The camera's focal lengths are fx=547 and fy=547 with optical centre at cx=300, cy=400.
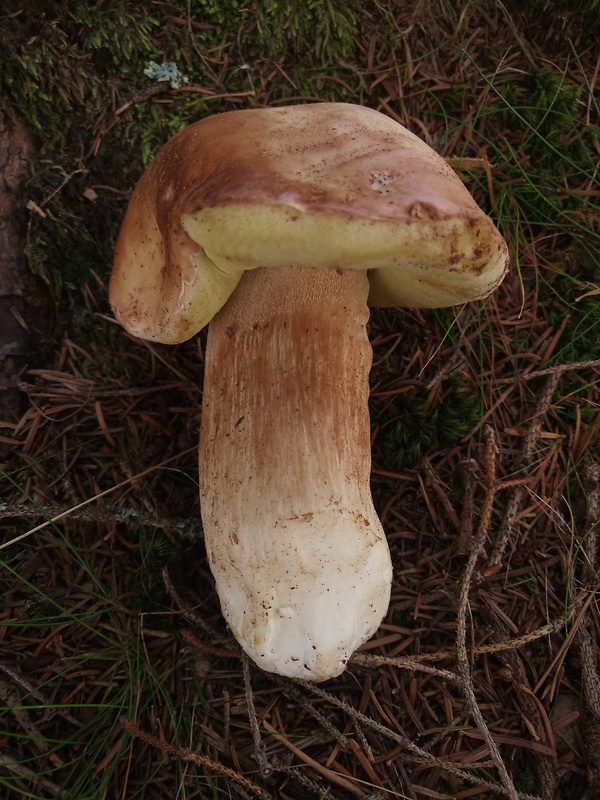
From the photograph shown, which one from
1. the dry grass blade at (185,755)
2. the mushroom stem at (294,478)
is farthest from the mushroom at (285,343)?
the dry grass blade at (185,755)

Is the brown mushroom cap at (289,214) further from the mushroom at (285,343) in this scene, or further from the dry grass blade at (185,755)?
the dry grass blade at (185,755)

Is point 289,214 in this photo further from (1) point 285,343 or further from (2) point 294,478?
(2) point 294,478

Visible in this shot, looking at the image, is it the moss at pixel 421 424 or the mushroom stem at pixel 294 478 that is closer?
the mushroom stem at pixel 294 478

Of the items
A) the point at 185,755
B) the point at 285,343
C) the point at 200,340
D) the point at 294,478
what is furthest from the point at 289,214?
the point at 185,755

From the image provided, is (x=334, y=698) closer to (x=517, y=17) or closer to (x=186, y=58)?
(x=186, y=58)

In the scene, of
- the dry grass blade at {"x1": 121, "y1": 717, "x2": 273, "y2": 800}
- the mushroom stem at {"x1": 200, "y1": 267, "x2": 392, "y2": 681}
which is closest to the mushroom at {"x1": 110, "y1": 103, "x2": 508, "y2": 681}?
the mushroom stem at {"x1": 200, "y1": 267, "x2": 392, "y2": 681}

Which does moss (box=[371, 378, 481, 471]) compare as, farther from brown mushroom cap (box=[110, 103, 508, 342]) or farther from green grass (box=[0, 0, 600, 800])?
brown mushroom cap (box=[110, 103, 508, 342])
